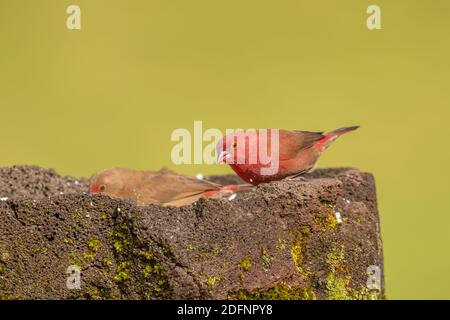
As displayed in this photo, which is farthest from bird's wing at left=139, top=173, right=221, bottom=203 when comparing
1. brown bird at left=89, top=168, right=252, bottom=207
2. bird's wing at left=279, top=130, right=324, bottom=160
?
bird's wing at left=279, top=130, right=324, bottom=160

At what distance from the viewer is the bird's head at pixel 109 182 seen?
21.8 feet

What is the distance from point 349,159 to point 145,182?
714cm

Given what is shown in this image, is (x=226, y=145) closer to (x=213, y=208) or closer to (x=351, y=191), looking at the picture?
(x=351, y=191)

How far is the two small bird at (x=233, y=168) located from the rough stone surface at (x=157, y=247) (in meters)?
1.11

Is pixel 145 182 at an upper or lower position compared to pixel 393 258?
upper

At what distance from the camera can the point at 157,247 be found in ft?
14.8

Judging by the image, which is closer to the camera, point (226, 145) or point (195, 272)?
point (195, 272)

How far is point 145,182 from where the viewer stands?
6.71 m

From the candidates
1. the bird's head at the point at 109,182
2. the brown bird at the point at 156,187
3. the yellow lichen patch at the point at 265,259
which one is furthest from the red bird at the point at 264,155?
the yellow lichen patch at the point at 265,259

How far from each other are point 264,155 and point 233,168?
24cm

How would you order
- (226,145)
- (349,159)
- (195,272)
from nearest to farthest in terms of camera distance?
(195,272) → (226,145) → (349,159)

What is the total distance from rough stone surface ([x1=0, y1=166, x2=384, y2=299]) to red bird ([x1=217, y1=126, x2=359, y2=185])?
116 cm

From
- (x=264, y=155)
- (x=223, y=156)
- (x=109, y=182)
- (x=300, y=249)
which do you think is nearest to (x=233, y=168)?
(x=223, y=156)
